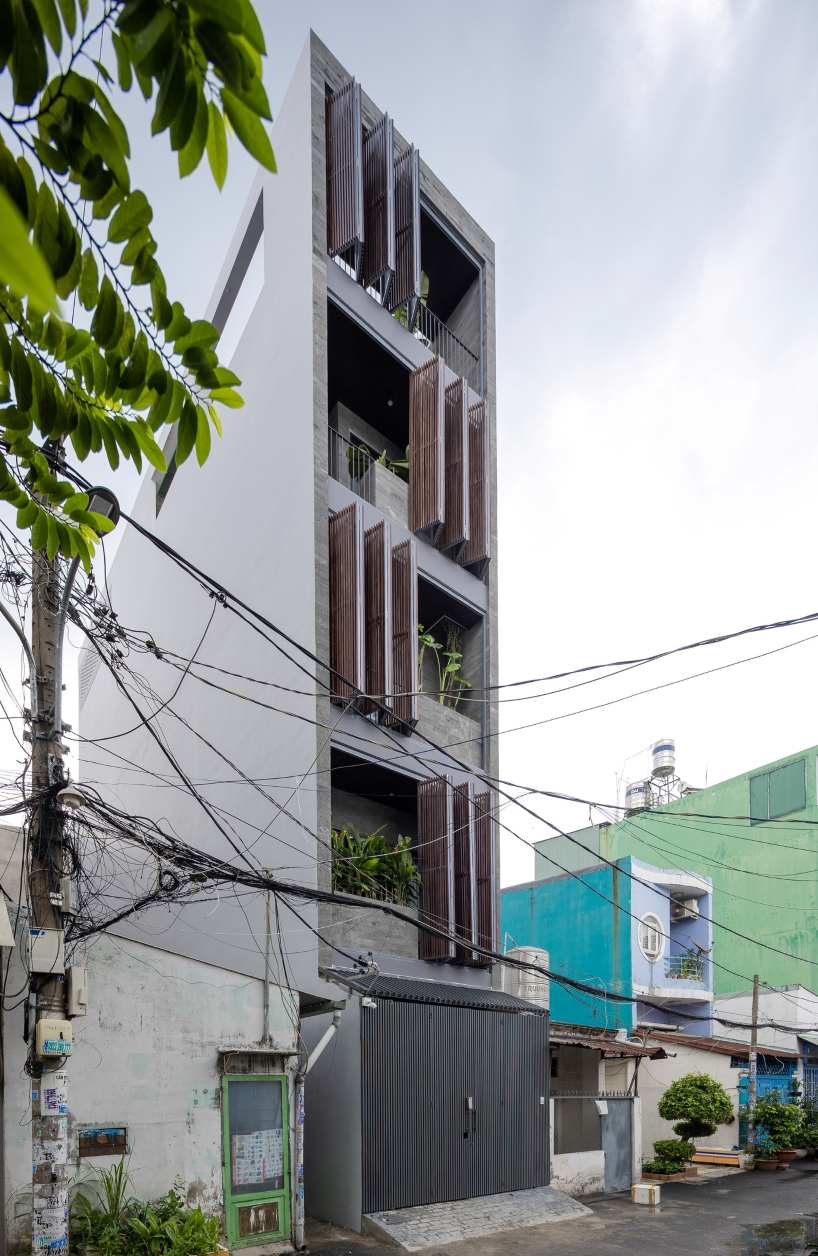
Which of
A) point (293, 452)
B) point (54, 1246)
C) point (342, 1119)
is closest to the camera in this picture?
point (54, 1246)

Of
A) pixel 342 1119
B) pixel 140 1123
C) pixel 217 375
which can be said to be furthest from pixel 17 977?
pixel 217 375

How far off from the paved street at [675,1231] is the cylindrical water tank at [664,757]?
880 inches

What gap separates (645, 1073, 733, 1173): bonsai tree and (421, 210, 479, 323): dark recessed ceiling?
21047mm

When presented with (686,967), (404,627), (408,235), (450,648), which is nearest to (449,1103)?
(404,627)

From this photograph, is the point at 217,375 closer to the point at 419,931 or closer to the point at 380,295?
the point at 419,931

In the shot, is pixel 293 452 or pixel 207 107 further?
pixel 293 452

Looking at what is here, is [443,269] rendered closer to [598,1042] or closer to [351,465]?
[351,465]

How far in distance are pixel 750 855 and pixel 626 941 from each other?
29.4 feet

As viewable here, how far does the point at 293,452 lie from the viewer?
2006 centimetres

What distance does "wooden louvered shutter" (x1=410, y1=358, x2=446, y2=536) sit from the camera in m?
21.4

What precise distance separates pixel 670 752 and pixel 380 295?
2914 centimetres

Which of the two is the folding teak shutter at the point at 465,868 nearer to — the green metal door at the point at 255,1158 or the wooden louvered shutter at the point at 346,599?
the wooden louvered shutter at the point at 346,599

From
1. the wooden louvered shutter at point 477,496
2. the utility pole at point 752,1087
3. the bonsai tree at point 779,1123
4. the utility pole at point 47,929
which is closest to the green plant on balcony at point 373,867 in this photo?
the wooden louvered shutter at point 477,496

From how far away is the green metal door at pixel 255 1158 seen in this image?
1391cm
